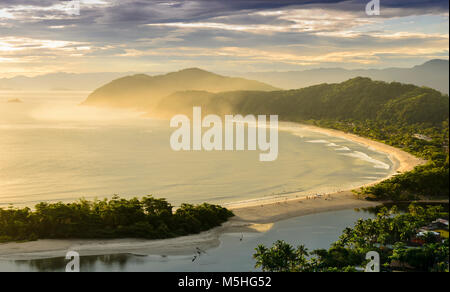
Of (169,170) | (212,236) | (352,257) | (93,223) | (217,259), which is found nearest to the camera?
(352,257)

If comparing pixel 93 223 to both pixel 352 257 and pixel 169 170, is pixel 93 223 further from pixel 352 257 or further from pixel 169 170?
pixel 169 170

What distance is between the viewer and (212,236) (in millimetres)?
45094

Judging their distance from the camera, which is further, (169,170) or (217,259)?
(169,170)

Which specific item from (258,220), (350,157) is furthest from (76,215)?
(350,157)

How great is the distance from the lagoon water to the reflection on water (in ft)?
57.9

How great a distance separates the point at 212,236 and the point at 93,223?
11969 millimetres

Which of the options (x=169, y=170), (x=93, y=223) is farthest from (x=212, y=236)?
(x=169, y=170)

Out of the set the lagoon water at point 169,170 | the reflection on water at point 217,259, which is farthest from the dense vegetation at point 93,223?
the lagoon water at point 169,170

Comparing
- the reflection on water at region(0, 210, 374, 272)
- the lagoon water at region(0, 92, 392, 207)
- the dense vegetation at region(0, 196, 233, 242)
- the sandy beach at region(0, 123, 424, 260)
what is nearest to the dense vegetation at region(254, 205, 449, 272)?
the reflection on water at region(0, 210, 374, 272)

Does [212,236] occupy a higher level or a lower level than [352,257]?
lower

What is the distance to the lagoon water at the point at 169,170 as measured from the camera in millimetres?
68812

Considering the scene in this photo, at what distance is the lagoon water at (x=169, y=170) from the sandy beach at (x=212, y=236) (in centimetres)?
736

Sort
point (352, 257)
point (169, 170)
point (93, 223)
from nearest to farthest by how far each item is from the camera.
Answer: point (352, 257) < point (93, 223) < point (169, 170)
